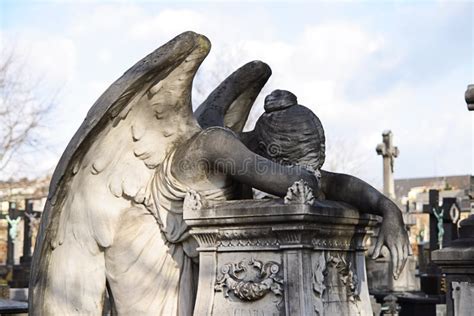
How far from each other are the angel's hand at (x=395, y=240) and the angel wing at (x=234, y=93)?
1631mm

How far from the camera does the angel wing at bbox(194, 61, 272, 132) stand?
5980 millimetres

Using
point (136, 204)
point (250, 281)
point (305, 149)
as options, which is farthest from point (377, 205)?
point (136, 204)

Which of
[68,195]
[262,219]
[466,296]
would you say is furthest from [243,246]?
[466,296]

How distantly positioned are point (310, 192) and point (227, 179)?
2.33ft

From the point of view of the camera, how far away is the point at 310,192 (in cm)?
444

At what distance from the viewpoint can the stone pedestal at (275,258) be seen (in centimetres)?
442

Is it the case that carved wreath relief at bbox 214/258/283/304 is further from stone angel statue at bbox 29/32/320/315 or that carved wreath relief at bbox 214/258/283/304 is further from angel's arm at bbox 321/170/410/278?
angel's arm at bbox 321/170/410/278

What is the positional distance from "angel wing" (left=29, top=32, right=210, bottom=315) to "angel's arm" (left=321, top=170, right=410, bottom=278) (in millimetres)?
982

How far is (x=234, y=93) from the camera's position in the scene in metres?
6.14

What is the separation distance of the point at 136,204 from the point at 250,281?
0.97 m

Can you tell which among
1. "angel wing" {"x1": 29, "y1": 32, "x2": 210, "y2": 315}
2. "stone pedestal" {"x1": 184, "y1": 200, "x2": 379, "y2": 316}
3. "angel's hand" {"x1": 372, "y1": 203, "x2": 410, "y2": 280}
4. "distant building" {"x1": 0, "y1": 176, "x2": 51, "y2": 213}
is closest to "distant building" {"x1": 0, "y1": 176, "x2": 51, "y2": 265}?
"distant building" {"x1": 0, "y1": 176, "x2": 51, "y2": 213}

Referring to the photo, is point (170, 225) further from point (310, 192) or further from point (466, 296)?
point (466, 296)

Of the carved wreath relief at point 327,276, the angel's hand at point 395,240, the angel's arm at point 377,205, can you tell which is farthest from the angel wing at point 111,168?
the angel's hand at point 395,240

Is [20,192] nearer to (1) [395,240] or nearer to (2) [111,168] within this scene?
(2) [111,168]
